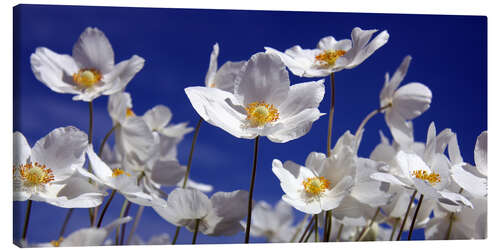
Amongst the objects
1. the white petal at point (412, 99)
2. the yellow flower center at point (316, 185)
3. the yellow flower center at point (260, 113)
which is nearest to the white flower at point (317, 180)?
the yellow flower center at point (316, 185)

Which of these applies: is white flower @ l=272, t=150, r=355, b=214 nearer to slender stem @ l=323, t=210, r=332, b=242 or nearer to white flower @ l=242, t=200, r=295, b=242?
slender stem @ l=323, t=210, r=332, b=242

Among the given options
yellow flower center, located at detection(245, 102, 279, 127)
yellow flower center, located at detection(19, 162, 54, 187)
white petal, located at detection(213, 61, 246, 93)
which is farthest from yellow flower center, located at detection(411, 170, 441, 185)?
yellow flower center, located at detection(19, 162, 54, 187)

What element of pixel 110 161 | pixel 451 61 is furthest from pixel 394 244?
pixel 110 161

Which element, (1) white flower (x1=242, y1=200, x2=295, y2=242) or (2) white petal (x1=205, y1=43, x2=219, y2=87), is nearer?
(2) white petal (x1=205, y1=43, x2=219, y2=87)

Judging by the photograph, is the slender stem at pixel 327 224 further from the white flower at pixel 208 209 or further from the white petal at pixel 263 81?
the white petal at pixel 263 81

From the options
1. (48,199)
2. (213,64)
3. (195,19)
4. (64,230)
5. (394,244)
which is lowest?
(394,244)

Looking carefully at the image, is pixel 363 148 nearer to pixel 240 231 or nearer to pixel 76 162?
pixel 240 231
